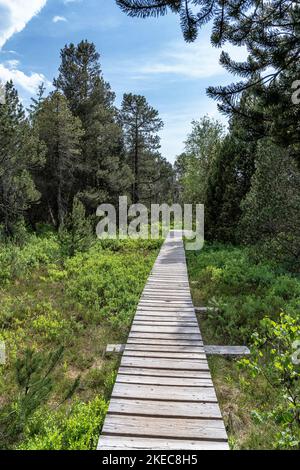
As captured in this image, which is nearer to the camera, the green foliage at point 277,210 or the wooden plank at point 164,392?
the wooden plank at point 164,392

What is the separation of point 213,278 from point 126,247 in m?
7.16

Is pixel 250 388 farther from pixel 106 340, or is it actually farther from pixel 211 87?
pixel 211 87

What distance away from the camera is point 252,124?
4.70 metres

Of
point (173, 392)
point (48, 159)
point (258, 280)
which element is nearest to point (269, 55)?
point (173, 392)

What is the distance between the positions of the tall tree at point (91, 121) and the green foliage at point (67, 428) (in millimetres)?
22277

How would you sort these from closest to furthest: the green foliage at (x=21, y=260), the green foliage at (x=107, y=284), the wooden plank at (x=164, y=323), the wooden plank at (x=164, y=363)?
the wooden plank at (x=164, y=363) → the wooden plank at (x=164, y=323) → the green foliage at (x=107, y=284) → the green foliage at (x=21, y=260)

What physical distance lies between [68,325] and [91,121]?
23522 millimetres

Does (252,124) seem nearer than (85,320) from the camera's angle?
Yes

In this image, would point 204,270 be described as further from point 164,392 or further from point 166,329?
point 164,392

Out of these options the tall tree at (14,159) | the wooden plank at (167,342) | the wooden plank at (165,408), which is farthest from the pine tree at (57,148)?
the wooden plank at (165,408)

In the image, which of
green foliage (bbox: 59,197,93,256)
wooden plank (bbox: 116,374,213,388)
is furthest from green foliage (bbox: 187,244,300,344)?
green foliage (bbox: 59,197,93,256)

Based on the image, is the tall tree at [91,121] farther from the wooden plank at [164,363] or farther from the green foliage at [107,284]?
the wooden plank at [164,363]

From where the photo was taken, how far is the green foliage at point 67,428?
324 cm

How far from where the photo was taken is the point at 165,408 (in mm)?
3590
